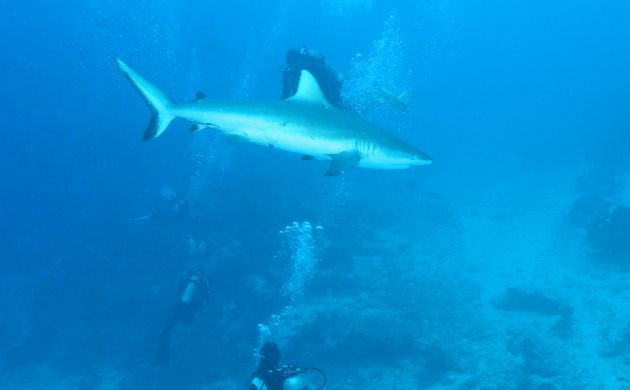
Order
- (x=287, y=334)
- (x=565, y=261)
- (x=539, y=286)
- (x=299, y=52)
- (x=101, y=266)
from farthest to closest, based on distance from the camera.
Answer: (x=101, y=266)
(x=565, y=261)
(x=539, y=286)
(x=287, y=334)
(x=299, y=52)

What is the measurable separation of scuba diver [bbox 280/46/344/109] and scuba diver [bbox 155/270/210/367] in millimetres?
7129

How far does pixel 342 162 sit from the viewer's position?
5.75m

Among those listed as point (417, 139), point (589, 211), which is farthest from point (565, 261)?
point (417, 139)

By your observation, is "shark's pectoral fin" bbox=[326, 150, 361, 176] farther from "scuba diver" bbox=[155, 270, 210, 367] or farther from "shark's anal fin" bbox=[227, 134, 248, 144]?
"scuba diver" bbox=[155, 270, 210, 367]

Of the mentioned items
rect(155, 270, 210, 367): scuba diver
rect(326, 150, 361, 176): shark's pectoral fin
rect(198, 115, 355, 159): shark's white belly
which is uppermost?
rect(155, 270, 210, 367): scuba diver

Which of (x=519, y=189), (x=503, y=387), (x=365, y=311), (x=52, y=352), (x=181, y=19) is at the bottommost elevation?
(x=503, y=387)

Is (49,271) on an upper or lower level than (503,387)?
upper

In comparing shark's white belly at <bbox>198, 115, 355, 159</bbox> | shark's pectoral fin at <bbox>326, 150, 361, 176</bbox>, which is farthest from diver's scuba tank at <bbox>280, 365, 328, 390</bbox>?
shark's white belly at <bbox>198, 115, 355, 159</bbox>

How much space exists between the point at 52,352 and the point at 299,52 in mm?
17184

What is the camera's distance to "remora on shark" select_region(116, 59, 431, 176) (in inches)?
229

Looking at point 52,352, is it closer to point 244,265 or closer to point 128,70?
point 244,265

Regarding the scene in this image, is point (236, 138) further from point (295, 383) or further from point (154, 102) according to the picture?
point (295, 383)

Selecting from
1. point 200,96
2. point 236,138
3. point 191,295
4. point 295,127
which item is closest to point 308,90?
point 295,127

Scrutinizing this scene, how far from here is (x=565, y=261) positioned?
17.3m
